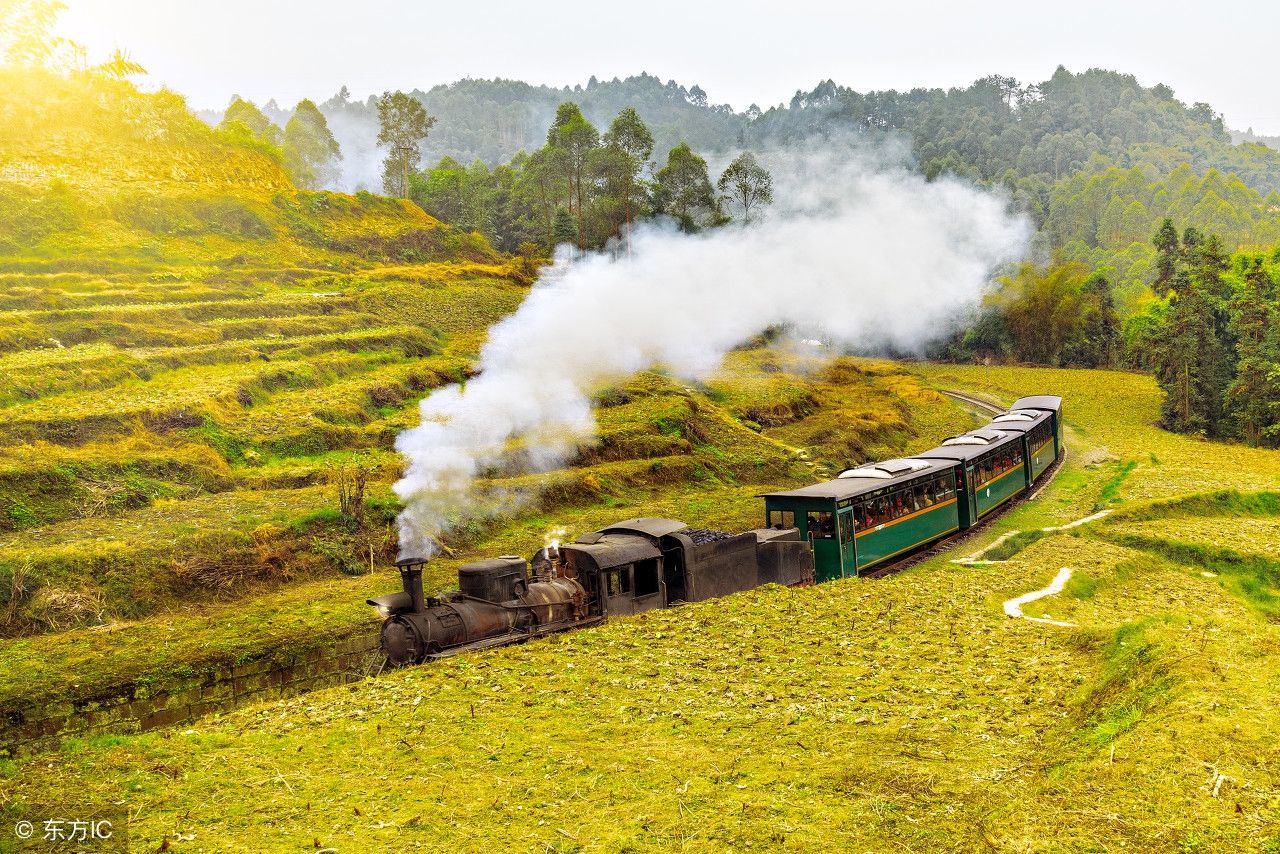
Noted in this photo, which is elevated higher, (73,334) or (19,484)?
(73,334)

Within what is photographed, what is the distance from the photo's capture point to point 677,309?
3966cm

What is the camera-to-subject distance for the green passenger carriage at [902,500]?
24.6 metres

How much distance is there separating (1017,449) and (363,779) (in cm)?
3147

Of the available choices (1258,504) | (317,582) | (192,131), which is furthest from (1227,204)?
(317,582)

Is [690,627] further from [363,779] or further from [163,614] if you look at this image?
[163,614]

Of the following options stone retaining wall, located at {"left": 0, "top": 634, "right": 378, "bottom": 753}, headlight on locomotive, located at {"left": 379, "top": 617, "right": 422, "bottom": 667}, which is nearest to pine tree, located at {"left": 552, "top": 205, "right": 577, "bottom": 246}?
stone retaining wall, located at {"left": 0, "top": 634, "right": 378, "bottom": 753}

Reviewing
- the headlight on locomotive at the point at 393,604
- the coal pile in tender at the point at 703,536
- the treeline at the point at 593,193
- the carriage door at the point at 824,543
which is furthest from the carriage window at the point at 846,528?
the treeline at the point at 593,193

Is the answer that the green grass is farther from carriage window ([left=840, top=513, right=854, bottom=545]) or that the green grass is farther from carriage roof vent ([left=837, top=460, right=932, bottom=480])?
carriage roof vent ([left=837, top=460, right=932, bottom=480])

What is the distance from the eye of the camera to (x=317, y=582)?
1000 inches

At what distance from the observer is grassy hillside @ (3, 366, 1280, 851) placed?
895 centimetres

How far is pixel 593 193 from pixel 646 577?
5260 cm

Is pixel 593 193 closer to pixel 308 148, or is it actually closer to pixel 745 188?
pixel 745 188

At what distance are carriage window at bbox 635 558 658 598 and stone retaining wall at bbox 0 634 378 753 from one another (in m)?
5.90

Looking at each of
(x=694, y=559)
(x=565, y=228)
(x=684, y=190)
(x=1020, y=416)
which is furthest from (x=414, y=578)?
(x=565, y=228)
